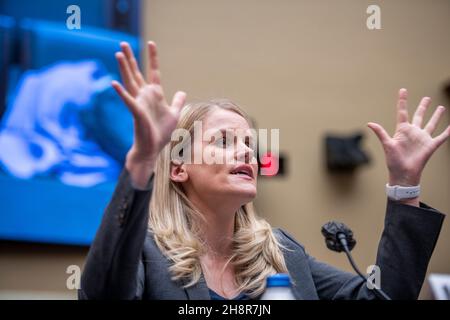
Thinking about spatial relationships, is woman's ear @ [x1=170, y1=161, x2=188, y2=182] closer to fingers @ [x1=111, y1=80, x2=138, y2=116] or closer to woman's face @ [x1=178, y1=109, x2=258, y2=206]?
woman's face @ [x1=178, y1=109, x2=258, y2=206]

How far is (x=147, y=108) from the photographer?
1.56 metres

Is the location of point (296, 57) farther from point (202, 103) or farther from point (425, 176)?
point (202, 103)

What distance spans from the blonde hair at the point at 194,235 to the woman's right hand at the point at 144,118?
41 cm

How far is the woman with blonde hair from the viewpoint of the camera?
1581 mm

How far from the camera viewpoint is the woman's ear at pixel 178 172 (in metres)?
2.22

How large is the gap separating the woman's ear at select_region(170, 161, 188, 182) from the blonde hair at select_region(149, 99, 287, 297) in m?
0.01

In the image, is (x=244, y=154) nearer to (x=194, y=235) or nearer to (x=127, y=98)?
(x=194, y=235)

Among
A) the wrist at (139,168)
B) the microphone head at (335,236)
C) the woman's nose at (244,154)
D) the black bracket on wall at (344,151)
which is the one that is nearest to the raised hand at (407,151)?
the microphone head at (335,236)

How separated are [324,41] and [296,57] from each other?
0.28m

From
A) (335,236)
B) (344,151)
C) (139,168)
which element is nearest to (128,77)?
(139,168)

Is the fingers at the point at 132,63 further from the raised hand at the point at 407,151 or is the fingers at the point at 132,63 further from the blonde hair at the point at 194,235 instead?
A: the raised hand at the point at 407,151

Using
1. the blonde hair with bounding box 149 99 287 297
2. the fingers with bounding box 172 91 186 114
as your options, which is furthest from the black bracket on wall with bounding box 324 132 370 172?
the fingers with bounding box 172 91 186 114

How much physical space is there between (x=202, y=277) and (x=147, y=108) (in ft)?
1.85

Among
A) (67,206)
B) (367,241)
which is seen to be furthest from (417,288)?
(367,241)
